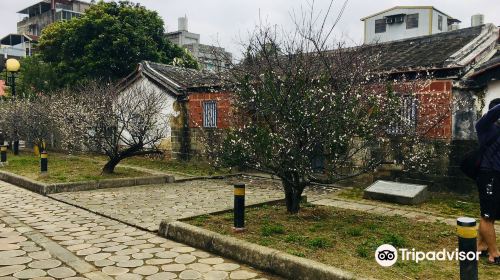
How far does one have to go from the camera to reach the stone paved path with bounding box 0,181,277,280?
479 cm

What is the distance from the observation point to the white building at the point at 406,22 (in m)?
34.6

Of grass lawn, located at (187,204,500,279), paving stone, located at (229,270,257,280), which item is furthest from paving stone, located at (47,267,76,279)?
grass lawn, located at (187,204,500,279)

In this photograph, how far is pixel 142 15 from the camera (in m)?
23.9

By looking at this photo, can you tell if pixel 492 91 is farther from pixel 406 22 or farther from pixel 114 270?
pixel 406 22

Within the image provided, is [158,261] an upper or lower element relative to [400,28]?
lower

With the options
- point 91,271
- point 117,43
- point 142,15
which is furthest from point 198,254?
point 142,15

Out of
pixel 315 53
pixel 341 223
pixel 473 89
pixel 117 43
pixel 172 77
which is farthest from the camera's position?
pixel 117 43

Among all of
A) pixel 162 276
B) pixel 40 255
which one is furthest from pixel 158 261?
pixel 40 255

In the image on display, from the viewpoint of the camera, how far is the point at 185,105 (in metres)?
16.7

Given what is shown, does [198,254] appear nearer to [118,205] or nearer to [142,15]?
[118,205]

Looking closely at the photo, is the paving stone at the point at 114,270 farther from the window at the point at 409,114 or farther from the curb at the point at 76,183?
the window at the point at 409,114

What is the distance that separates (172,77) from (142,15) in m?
8.20

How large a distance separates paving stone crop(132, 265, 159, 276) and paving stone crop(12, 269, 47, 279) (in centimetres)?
107

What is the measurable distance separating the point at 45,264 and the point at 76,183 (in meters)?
5.79
